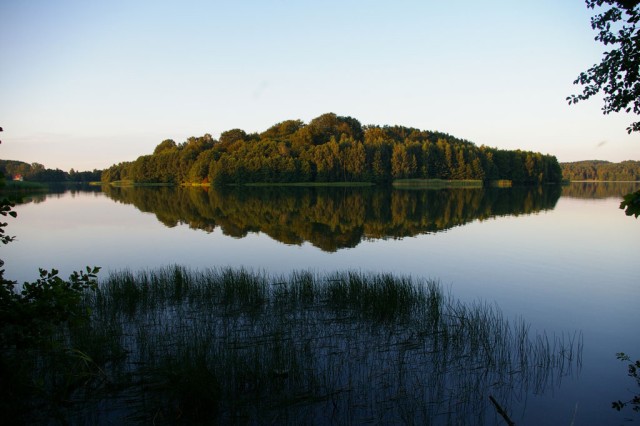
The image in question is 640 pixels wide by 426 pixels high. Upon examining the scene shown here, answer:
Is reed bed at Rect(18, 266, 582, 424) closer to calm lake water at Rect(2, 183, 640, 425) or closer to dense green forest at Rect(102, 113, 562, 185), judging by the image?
calm lake water at Rect(2, 183, 640, 425)

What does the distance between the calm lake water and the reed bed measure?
67 centimetres

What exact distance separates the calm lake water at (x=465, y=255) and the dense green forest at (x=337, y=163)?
82.6 m

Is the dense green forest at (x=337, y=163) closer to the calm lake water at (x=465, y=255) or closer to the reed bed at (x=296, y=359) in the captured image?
the calm lake water at (x=465, y=255)

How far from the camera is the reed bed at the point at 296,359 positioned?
5.86 m

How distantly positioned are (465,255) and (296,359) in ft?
46.6

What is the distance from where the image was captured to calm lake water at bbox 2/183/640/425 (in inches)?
310

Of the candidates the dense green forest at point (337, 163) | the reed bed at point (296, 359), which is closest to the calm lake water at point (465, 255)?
the reed bed at point (296, 359)

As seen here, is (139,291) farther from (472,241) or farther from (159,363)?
(472,241)

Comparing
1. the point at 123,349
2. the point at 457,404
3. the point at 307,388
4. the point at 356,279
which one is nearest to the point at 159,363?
the point at 123,349

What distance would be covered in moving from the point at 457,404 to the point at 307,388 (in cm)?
232

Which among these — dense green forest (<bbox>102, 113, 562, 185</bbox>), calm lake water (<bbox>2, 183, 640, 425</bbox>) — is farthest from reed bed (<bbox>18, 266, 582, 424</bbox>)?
dense green forest (<bbox>102, 113, 562, 185</bbox>)

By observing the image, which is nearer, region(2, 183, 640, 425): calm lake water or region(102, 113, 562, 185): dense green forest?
region(2, 183, 640, 425): calm lake water

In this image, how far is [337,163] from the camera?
393 feet

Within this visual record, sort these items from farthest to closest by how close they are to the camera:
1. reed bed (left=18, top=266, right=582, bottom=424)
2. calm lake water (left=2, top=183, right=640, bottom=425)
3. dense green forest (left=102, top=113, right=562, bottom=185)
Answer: dense green forest (left=102, top=113, right=562, bottom=185) → calm lake water (left=2, top=183, right=640, bottom=425) → reed bed (left=18, top=266, right=582, bottom=424)
